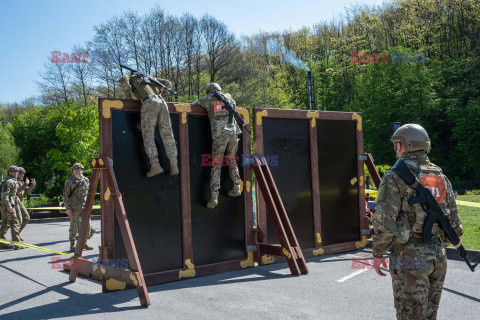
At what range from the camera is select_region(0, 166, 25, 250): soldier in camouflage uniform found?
12.1m

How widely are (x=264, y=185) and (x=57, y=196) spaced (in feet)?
109

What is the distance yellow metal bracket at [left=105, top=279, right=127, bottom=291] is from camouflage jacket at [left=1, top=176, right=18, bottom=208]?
21.8 feet

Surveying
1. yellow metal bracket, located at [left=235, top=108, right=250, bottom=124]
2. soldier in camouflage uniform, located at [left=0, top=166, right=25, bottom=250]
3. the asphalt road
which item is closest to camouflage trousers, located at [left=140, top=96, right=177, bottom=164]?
yellow metal bracket, located at [left=235, top=108, right=250, bottom=124]

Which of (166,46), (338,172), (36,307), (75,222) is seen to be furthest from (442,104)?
(36,307)

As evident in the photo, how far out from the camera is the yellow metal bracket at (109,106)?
6.99m

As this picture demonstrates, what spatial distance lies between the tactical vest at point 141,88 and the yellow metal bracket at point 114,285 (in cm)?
287

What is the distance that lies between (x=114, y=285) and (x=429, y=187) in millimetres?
4952

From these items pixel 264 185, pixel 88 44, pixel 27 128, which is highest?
pixel 88 44

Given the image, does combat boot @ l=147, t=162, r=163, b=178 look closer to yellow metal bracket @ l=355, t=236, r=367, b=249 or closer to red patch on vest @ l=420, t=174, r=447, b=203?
red patch on vest @ l=420, t=174, r=447, b=203

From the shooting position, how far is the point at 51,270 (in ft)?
28.9

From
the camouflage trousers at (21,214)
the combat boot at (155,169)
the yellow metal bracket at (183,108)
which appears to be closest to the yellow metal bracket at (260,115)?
the yellow metal bracket at (183,108)

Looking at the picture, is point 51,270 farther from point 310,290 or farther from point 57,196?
point 57,196

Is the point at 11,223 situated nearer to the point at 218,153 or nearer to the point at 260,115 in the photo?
the point at 218,153

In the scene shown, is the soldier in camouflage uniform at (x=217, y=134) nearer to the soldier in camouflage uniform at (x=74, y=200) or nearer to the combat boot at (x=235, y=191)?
the combat boot at (x=235, y=191)
